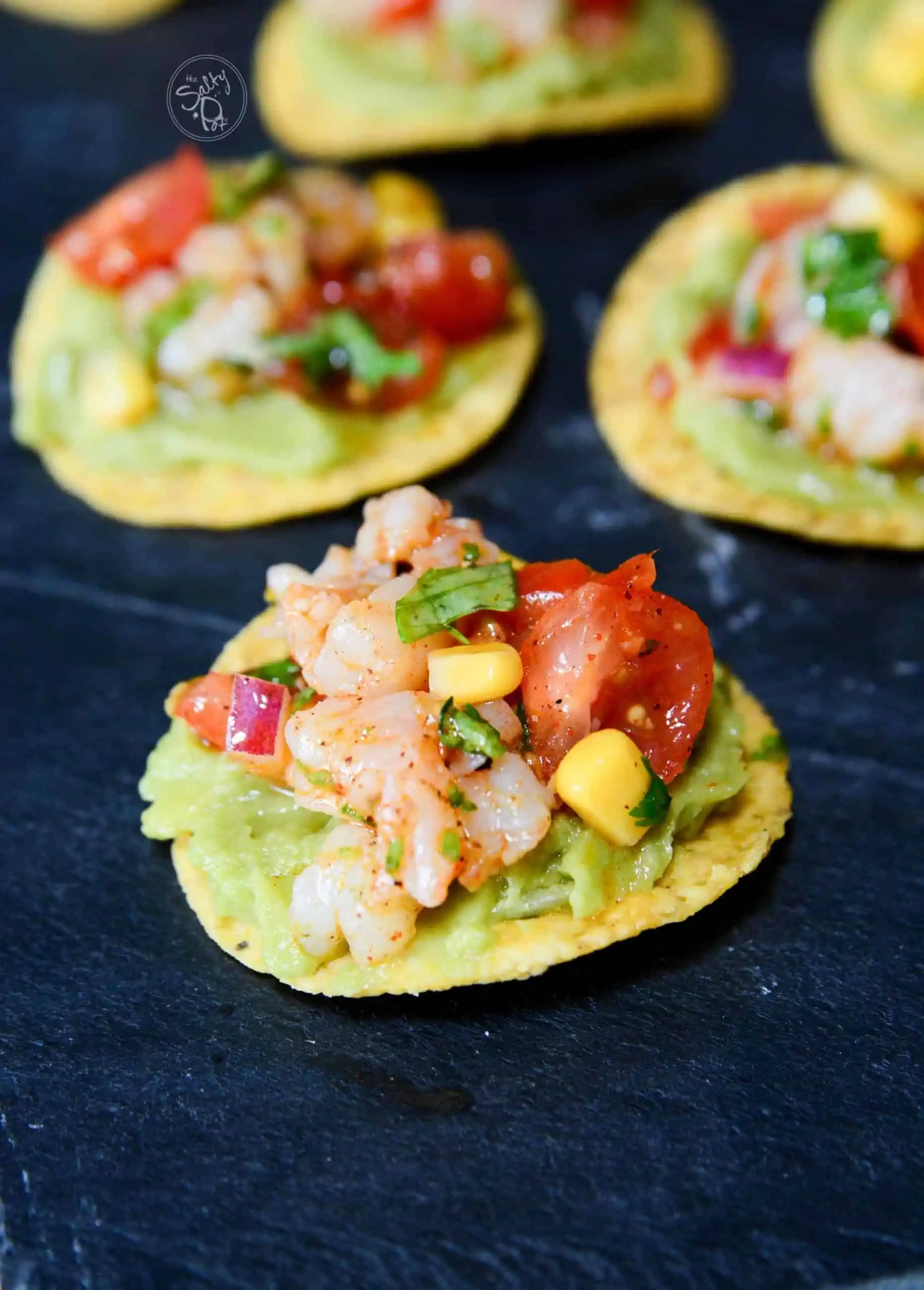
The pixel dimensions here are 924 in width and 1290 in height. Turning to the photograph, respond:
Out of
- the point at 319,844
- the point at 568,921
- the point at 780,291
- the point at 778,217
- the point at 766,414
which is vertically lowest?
the point at 568,921


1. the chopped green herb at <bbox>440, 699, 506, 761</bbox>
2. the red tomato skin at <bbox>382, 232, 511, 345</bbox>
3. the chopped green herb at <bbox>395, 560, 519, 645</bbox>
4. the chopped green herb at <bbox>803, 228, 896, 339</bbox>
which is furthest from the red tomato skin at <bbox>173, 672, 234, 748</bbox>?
the chopped green herb at <bbox>803, 228, 896, 339</bbox>

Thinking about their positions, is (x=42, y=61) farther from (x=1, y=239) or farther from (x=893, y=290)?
(x=893, y=290)

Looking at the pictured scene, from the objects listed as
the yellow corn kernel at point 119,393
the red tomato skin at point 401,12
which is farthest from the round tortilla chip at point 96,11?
the yellow corn kernel at point 119,393

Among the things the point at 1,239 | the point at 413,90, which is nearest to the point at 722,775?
the point at 413,90

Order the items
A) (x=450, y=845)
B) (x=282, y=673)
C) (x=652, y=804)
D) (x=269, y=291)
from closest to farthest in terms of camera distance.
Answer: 1. (x=450, y=845)
2. (x=652, y=804)
3. (x=282, y=673)
4. (x=269, y=291)

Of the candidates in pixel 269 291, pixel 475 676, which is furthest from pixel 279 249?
pixel 475 676

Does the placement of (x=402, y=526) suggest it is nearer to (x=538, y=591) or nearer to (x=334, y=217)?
(x=538, y=591)

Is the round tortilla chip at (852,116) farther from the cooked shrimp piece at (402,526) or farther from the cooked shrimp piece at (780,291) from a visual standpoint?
the cooked shrimp piece at (402,526)
